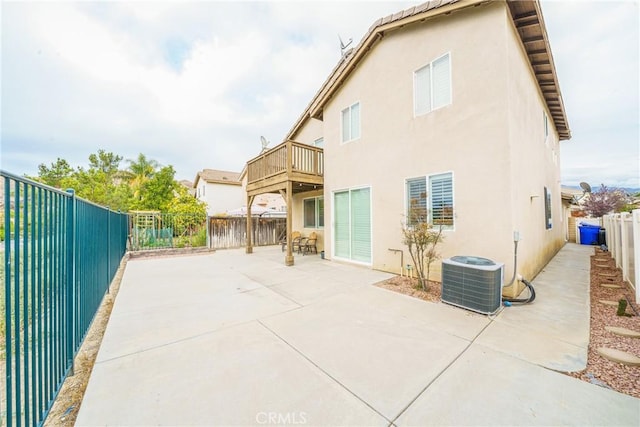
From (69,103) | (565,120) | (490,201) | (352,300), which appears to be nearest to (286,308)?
(352,300)

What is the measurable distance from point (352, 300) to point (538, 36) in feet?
24.4

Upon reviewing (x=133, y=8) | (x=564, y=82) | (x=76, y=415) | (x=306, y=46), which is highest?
(x=306, y=46)

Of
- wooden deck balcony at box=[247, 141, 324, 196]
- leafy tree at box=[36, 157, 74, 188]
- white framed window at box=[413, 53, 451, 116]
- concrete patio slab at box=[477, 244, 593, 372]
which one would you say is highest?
leafy tree at box=[36, 157, 74, 188]

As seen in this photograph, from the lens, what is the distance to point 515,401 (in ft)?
6.63

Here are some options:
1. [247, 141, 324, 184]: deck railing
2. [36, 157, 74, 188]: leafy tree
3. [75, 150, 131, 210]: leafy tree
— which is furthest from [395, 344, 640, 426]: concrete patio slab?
[36, 157, 74, 188]: leafy tree

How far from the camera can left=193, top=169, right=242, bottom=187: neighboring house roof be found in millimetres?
24739

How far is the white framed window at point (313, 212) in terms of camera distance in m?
10.5

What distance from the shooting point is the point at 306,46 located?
1059 cm

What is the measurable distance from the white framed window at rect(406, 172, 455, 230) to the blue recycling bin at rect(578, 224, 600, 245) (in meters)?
14.1

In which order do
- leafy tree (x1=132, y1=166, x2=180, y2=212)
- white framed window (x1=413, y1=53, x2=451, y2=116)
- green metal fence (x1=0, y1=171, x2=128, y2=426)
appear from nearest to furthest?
1. green metal fence (x1=0, y1=171, x2=128, y2=426)
2. white framed window (x1=413, y1=53, x2=451, y2=116)
3. leafy tree (x1=132, y1=166, x2=180, y2=212)

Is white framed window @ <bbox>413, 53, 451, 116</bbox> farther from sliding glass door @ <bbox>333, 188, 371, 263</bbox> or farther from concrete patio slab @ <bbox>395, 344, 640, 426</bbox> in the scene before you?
concrete patio slab @ <bbox>395, 344, 640, 426</bbox>

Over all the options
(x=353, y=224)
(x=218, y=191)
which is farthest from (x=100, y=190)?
(x=353, y=224)

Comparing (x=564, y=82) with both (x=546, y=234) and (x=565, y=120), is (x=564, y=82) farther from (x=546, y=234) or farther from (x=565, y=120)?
(x=546, y=234)

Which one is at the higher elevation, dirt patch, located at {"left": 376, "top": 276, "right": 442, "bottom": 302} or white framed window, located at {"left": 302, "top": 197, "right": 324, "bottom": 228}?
white framed window, located at {"left": 302, "top": 197, "right": 324, "bottom": 228}
